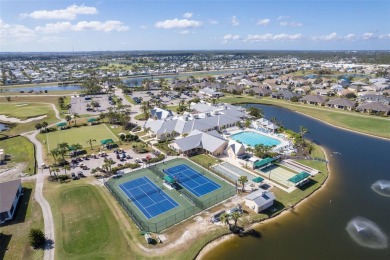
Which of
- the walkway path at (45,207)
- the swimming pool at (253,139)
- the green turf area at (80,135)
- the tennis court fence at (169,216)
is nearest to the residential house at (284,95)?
the swimming pool at (253,139)

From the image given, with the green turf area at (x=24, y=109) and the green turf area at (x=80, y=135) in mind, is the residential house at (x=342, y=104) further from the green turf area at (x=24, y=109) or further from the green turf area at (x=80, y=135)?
the green turf area at (x=24, y=109)

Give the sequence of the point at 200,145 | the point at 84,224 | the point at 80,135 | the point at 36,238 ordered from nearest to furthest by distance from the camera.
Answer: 1. the point at 36,238
2. the point at 84,224
3. the point at 200,145
4. the point at 80,135

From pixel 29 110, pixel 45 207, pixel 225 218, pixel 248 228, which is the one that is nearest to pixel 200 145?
pixel 225 218

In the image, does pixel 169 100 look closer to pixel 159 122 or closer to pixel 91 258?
pixel 159 122

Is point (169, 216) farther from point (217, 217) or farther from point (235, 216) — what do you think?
point (235, 216)

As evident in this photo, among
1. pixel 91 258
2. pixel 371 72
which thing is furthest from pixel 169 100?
pixel 371 72

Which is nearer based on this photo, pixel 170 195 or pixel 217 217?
pixel 217 217

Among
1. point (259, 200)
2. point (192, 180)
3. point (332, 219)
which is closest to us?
point (332, 219)

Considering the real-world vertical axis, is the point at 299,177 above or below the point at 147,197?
above
